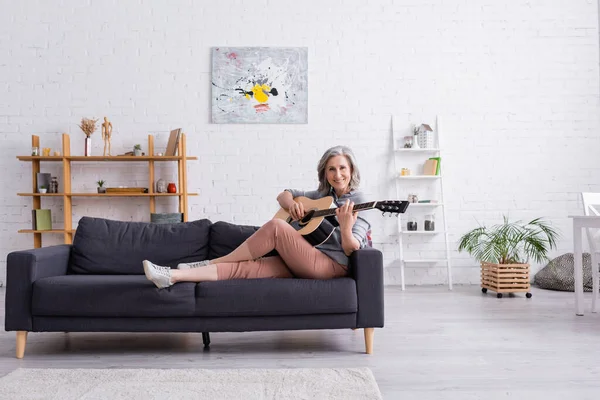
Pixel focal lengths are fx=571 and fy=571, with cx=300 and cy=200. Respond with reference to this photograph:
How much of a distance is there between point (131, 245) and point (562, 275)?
408 centimetres

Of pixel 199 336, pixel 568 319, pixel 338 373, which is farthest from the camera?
pixel 568 319

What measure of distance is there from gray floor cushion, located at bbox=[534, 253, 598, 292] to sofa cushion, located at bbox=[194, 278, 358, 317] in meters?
3.31

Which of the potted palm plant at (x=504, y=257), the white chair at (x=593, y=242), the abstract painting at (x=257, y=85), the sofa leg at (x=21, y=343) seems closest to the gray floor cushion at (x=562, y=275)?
the potted palm plant at (x=504, y=257)

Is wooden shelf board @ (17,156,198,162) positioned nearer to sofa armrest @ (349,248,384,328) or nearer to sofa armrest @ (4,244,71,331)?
sofa armrest @ (4,244,71,331)

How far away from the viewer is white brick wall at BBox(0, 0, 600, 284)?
580 centimetres

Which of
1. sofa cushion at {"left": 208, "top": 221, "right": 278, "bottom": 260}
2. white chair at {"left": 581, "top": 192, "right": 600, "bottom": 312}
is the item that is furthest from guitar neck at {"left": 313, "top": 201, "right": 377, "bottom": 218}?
white chair at {"left": 581, "top": 192, "right": 600, "bottom": 312}

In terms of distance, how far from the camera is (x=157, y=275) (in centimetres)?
288

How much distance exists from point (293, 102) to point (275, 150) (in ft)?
1.72

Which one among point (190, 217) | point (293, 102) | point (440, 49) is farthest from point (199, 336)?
point (440, 49)

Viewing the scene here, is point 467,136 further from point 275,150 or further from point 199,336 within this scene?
point 199,336

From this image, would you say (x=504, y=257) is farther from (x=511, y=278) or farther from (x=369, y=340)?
(x=369, y=340)

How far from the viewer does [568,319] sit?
3.95m

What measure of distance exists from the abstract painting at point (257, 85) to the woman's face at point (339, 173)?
100 inches

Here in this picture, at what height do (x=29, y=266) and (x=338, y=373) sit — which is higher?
(x=29, y=266)
